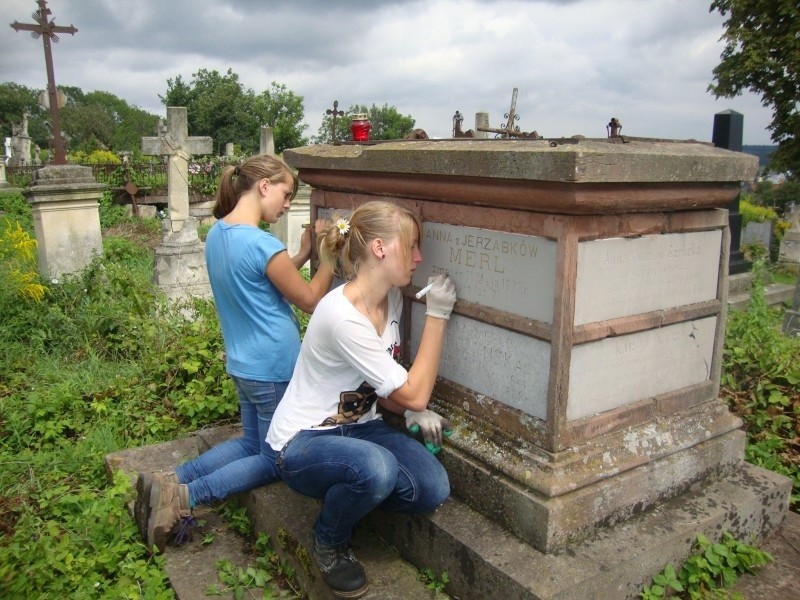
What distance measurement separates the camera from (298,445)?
7.16 ft

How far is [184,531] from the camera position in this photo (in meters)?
2.60

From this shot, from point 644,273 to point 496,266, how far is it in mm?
505

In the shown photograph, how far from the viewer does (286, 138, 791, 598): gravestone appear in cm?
199

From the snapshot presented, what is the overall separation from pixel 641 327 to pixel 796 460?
1.43m

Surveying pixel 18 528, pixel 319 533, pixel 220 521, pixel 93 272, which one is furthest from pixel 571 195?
pixel 93 272

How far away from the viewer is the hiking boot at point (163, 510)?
98.4 inches

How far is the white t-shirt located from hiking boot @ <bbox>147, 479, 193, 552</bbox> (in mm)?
501

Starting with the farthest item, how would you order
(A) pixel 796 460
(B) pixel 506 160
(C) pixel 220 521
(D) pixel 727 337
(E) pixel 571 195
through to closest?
(D) pixel 727 337
(A) pixel 796 460
(C) pixel 220 521
(B) pixel 506 160
(E) pixel 571 195

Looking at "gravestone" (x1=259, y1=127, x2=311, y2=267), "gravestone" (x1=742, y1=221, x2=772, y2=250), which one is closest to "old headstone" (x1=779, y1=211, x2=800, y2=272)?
"gravestone" (x1=742, y1=221, x2=772, y2=250)

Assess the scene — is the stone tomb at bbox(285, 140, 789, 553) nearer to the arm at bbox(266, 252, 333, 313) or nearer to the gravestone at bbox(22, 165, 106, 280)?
the arm at bbox(266, 252, 333, 313)

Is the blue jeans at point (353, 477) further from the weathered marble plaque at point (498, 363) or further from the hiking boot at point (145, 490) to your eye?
the hiking boot at point (145, 490)

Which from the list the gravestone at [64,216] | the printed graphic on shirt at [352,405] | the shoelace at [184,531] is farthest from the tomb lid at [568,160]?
the gravestone at [64,216]

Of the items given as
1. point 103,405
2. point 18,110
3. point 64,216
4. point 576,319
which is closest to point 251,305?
point 576,319

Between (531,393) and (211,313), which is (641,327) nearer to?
(531,393)
